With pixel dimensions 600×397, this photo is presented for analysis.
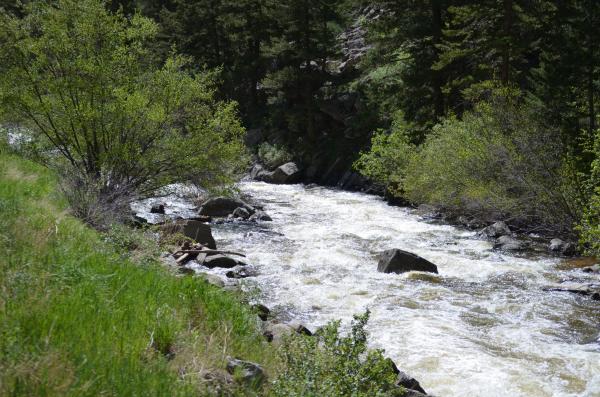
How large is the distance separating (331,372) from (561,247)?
14607 mm

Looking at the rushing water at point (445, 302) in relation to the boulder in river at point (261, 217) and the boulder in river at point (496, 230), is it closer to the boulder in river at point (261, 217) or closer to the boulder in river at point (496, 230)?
the boulder in river at point (496, 230)

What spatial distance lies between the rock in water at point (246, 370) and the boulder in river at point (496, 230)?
16712 millimetres

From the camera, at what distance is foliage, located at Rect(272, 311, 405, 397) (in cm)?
438

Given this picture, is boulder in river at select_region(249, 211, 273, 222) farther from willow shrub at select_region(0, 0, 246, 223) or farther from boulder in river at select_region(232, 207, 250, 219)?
willow shrub at select_region(0, 0, 246, 223)

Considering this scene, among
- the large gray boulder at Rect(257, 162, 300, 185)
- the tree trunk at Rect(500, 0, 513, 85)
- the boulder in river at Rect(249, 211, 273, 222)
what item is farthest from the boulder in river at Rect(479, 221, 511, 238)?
the large gray boulder at Rect(257, 162, 300, 185)

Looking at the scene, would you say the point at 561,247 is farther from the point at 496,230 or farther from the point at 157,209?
the point at 157,209

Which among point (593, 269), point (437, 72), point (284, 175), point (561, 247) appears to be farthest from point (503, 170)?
point (284, 175)

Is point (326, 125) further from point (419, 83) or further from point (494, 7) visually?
point (494, 7)

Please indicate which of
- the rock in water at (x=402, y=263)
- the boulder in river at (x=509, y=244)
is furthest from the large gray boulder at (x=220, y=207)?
the boulder in river at (x=509, y=244)

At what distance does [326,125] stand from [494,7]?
17833 mm

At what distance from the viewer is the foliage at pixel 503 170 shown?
18281 millimetres

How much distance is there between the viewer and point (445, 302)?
41.8 ft

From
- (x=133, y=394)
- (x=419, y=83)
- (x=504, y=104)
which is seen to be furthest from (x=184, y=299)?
(x=419, y=83)

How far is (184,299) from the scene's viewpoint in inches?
231
